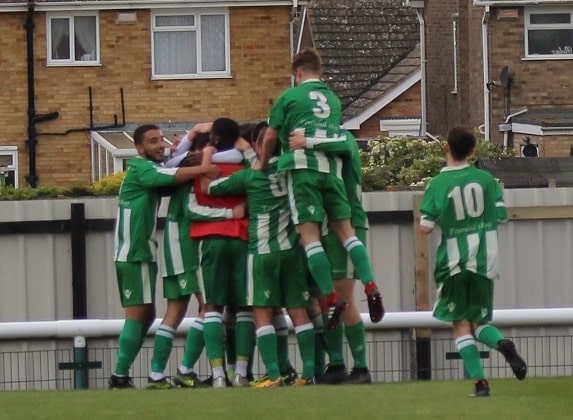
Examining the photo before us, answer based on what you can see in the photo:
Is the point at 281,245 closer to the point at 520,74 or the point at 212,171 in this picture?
the point at 212,171

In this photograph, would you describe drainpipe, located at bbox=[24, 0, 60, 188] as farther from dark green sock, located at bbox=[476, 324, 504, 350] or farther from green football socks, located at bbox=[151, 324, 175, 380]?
dark green sock, located at bbox=[476, 324, 504, 350]

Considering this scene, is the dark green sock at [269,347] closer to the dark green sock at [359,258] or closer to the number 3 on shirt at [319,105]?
the dark green sock at [359,258]

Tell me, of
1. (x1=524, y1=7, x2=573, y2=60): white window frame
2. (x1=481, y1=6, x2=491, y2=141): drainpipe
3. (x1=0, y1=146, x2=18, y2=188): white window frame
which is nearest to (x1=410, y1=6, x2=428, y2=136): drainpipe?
(x1=481, y1=6, x2=491, y2=141): drainpipe

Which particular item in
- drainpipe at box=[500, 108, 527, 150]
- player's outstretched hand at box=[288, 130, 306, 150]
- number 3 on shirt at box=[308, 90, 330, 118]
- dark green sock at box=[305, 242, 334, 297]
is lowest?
dark green sock at box=[305, 242, 334, 297]

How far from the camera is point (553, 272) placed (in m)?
14.5

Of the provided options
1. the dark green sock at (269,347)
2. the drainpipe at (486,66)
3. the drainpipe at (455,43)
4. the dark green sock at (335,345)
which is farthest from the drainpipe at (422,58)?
the dark green sock at (269,347)

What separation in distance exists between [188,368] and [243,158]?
1.49m

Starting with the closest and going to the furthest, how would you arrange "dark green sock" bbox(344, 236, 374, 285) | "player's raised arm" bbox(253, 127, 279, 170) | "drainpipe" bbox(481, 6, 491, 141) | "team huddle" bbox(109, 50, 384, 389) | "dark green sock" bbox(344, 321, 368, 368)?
"dark green sock" bbox(344, 236, 374, 285), "team huddle" bbox(109, 50, 384, 389), "player's raised arm" bbox(253, 127, 279, 170), "dark green sock" bbox(344, 321, 368, 368), "drainpipe" bbox(481, 6, 491, 141)

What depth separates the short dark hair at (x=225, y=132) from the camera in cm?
1187

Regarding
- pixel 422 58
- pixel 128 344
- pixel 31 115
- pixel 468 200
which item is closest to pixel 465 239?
pixel 468 200

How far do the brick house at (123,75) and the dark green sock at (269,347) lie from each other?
80.0 ft

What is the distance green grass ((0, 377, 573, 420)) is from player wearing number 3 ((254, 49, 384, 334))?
2.29ft

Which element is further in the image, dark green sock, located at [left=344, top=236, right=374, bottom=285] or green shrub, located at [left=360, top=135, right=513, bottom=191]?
green shrub, located at [left=360, top=135, right=513, bottom=191]

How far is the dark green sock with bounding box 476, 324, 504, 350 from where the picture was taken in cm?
1089
